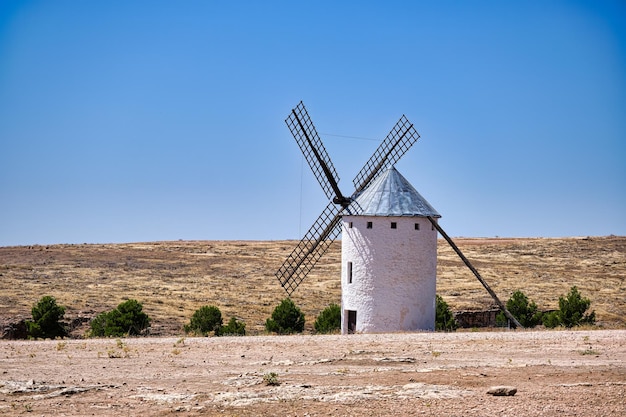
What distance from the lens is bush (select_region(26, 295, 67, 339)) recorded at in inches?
1251

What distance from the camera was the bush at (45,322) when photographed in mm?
31766

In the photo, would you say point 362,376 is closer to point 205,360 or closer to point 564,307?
point 205,360

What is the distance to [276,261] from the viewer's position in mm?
69750

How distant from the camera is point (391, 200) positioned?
29500 mm

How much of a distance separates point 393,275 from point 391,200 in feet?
8.89

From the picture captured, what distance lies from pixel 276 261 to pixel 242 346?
155ft

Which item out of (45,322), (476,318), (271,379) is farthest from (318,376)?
(476,318)

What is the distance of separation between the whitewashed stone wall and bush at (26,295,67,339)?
Answer: 11.8m

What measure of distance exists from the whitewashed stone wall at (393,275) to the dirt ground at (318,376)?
440 centimetres

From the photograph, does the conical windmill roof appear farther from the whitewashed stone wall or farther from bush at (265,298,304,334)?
bush at (265,298,304,334)

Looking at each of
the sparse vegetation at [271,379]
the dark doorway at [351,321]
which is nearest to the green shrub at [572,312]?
the dark doorway at [351,321]

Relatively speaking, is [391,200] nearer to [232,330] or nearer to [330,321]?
[330,321]

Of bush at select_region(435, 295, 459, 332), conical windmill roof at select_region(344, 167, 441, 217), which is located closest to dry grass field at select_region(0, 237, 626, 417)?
conical windmill roof at select_region(344, 167, 441, 217)

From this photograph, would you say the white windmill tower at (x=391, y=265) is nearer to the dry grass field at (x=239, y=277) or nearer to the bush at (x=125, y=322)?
the dry grass field at (x=239, y=277)
